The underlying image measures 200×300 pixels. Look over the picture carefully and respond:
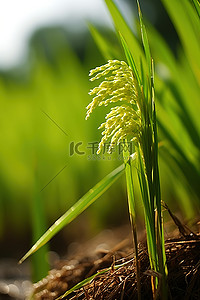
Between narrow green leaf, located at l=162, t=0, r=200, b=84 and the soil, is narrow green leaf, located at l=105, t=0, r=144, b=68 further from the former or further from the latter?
the soil

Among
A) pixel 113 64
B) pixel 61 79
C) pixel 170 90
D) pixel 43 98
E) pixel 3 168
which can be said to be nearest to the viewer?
pixel 113 64

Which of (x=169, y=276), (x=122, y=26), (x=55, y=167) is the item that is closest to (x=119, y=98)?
(x=169, y=276)

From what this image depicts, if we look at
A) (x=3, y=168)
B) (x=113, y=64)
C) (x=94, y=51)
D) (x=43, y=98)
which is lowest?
(x=113, y=64)

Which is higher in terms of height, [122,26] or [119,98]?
[122,26]

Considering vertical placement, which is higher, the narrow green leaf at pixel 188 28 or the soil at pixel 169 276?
the narrow green leaf at pixel 188 28

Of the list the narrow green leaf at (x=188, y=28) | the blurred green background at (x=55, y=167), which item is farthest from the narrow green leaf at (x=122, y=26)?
the blurred green background at (x=55, y=167)

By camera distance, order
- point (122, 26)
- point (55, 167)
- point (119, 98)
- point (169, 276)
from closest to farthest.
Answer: point (119, 98)
point (169, 276)
point (122, 26)
point (55, 167)

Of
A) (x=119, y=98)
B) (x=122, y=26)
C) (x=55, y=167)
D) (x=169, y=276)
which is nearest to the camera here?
(x=119, y=98)

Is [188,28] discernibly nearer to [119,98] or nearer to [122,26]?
[122,26]

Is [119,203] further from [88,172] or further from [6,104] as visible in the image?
[6,104]

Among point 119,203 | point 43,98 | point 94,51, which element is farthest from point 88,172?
point 94,51

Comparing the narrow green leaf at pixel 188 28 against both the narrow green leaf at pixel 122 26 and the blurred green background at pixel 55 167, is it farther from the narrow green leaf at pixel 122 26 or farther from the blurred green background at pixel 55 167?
the blurred green background at pixel 55 167
